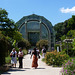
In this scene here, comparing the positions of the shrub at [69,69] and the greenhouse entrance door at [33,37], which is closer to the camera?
the shrub at [69,69]

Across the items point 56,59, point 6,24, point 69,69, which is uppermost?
point 6,24

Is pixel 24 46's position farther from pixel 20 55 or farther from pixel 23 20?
pixel 20 55

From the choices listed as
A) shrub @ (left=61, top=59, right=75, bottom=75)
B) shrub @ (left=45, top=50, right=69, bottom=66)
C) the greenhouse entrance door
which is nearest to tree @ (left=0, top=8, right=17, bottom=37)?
shrub @ (left=45, top=50, right=69, bottom=66)

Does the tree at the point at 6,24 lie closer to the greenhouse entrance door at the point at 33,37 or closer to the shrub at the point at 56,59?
the shrub at the point at 56,59

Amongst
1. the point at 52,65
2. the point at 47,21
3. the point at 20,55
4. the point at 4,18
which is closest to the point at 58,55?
the point at 52,65

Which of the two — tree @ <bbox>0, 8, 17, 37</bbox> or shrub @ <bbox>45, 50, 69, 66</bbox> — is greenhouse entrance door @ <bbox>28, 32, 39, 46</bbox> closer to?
tree @ <bbox>0, 8, 17, 37</bbox>

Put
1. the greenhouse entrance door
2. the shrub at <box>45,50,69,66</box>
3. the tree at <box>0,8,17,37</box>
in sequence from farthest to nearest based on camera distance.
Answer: the greenhouse entrance door < the tree at <box>0,8,17,37</box> < the shrub at <box>45,50,69,66</box>

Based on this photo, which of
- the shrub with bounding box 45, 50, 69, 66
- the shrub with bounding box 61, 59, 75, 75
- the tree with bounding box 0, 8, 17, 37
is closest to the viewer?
the shrub with bounding box 61, 59, 75, 75

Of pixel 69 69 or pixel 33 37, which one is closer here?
pixel 69 69

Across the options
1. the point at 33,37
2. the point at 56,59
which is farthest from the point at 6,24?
the point at 33,37

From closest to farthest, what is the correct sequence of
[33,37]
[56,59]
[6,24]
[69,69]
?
1. [69,69]
2. [56,59]
3. [6,24]
4. [33,37]

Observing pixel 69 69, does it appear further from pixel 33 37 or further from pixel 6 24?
pixel 33 37

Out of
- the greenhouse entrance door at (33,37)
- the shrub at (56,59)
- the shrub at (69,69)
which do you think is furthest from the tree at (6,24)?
the greenhouse entrance door at (33,37)

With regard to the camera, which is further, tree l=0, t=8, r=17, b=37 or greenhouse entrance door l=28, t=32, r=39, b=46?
greenhouse entrance door l=28, t=32, r=39, b=46
